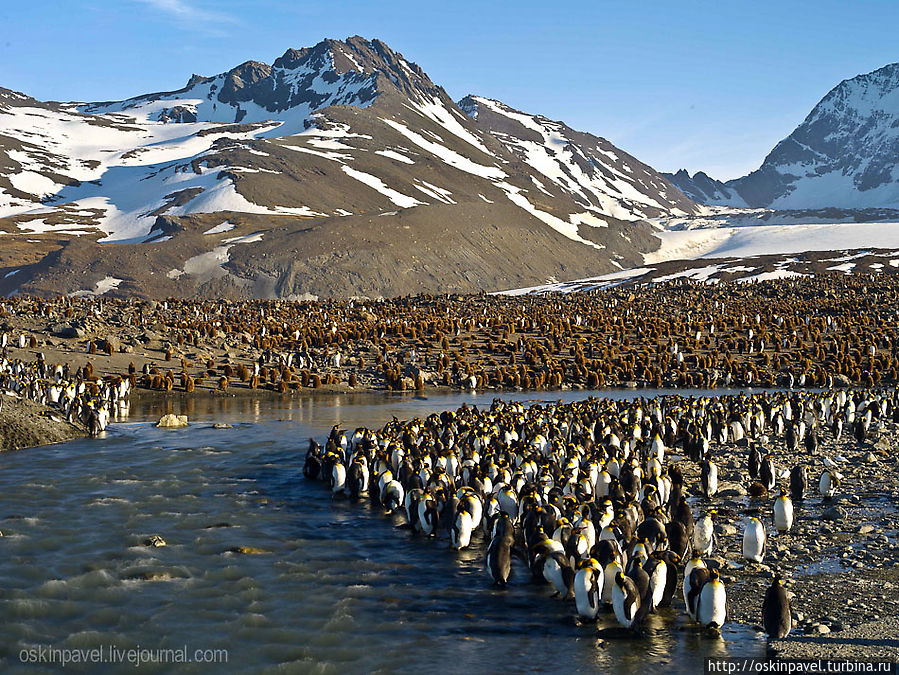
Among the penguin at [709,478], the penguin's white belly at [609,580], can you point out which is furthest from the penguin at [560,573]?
the penguin at [709,478]

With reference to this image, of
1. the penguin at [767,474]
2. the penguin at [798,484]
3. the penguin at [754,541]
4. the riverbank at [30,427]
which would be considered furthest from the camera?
the riverbank at [30,427]

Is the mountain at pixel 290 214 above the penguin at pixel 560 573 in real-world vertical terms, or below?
above

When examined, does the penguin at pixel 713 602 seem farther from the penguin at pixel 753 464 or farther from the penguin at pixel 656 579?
the penguin at pixel 753 464

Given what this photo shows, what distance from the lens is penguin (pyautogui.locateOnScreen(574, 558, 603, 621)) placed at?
9758 mm

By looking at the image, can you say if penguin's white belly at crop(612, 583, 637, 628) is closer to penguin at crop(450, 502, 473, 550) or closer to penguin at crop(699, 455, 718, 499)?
penguin at crop(450, 502, 473, 550)

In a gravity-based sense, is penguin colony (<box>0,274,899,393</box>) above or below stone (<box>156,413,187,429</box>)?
above

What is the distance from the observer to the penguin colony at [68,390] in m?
23.2

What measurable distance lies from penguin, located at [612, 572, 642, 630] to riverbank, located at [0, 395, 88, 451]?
16669 millimetres

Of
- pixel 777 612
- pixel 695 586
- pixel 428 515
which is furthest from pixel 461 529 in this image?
pixel 777 612

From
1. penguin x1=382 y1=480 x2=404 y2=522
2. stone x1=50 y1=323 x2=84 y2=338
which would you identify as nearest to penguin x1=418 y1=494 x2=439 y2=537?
penguin x1=382 y1=480 x2=404 y2=522

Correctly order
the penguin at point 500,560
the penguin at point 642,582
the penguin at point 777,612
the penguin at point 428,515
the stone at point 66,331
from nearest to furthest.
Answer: the penguin at point 777,612
the penguin at point 642,582
the penguin at point 500,560
the penguin at point 428,515
the stone at point 66,331

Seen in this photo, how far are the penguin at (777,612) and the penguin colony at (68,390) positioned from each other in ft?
60.8

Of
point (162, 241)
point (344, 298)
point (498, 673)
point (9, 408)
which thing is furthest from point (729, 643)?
point (162, 241)

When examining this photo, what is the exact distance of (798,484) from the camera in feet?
49.0
